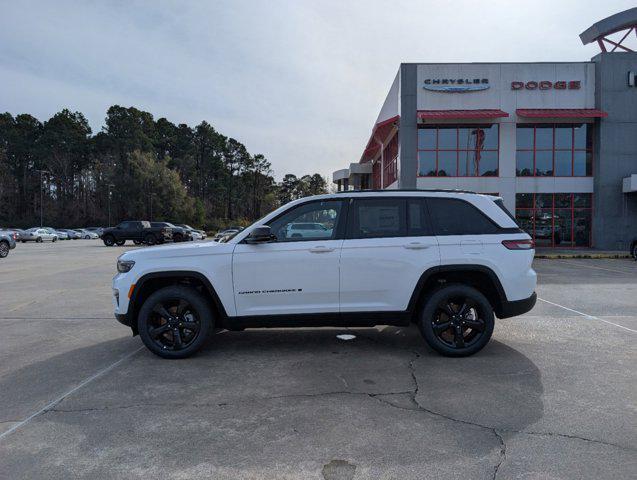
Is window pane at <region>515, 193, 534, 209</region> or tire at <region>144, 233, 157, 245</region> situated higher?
window pane at <region>515, 193, 534, 209</region>

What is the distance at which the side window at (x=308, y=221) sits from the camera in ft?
17.2

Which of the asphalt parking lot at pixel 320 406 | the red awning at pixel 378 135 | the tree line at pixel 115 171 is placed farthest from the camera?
the tree line at pixel 115 171

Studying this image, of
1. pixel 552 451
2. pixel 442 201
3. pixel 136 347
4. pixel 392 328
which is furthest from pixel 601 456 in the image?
pixel 136 347

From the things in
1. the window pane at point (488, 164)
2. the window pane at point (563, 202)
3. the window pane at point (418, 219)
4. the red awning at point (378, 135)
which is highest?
the red awning at point (378, 135)

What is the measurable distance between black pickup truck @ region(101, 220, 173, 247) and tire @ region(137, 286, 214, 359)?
28.0m

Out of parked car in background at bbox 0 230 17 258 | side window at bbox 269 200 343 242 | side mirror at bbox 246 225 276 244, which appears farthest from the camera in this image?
parked car in background at bbox 0 230 17 258

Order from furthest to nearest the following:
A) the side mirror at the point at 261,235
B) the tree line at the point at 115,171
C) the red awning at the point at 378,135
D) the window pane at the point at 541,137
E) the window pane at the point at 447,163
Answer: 1. the tree line at the point at 115,171
2. the red awning at the point at 378,135
3. the window pane at the point at 541,137
4. the window pane at the point at 447,163
5. the side mirror at the point at 261,235

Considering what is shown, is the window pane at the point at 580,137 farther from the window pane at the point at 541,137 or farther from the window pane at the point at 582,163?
the window pane at the point at 541,137

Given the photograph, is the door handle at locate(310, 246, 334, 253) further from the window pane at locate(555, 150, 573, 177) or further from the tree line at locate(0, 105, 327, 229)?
the tree line at locate(0, 105, 327, 229)

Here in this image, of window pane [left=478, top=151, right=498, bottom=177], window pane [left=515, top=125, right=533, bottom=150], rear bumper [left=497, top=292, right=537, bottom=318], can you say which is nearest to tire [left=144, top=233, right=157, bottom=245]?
window pane [left=478, top=151, right=498, bottom=177]

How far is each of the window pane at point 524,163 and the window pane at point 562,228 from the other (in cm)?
291

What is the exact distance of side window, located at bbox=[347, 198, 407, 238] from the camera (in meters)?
5.29

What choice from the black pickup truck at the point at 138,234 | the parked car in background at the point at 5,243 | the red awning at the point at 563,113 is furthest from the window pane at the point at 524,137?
the parked car in background at the point at 5,243

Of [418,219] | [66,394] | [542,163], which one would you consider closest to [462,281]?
[418,219]
